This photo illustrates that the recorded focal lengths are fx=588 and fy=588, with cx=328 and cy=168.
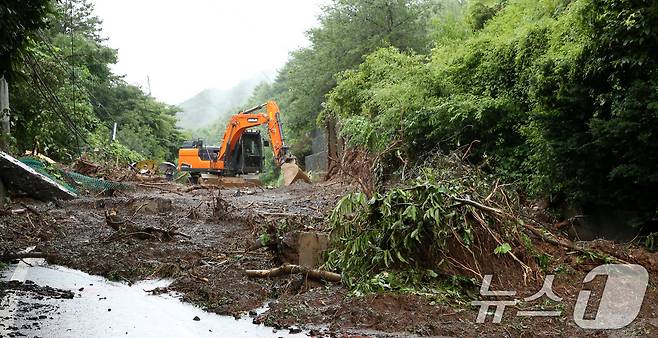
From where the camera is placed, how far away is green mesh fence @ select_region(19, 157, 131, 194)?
14.5 m

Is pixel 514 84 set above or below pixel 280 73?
below

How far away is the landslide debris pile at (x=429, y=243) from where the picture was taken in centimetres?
605

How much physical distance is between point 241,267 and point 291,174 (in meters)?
14.0

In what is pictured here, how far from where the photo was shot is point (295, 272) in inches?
262

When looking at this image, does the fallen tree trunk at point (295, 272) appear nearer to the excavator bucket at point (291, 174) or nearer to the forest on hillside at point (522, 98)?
the forest on hillside at point (522, 98)

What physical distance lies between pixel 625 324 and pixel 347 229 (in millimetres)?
2993

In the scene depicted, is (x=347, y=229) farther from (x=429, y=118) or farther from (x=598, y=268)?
(x=429, y=118)

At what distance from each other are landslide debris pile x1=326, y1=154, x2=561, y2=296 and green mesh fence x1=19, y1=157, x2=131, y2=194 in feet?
32.9

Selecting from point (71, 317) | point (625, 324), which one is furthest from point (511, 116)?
point (71, 317)

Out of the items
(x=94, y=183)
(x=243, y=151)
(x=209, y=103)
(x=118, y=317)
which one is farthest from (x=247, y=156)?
(x=209, y=103)

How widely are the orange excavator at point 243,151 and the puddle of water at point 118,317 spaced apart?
595 inches

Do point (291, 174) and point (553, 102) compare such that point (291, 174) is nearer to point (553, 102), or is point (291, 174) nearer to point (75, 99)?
point (75, 99)

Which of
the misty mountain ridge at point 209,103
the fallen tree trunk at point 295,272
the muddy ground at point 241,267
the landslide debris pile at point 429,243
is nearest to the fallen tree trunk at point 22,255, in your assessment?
the muddy ground at point 241,267

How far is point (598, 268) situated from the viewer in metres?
6.50
